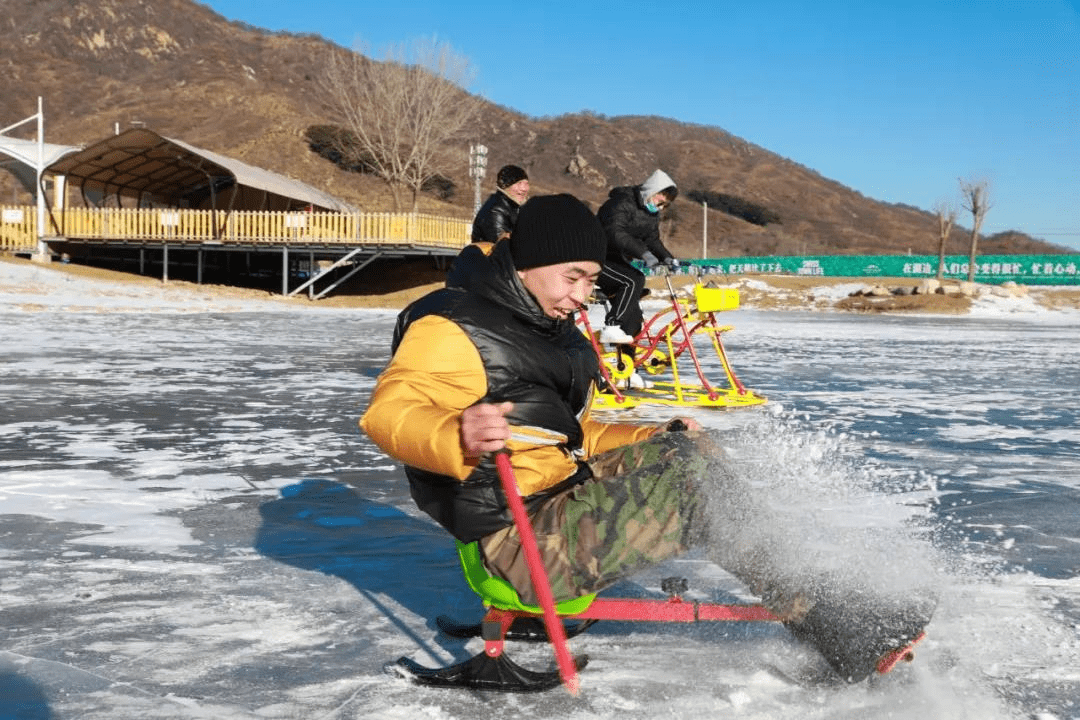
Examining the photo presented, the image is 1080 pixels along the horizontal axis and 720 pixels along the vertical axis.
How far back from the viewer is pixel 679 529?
244cm

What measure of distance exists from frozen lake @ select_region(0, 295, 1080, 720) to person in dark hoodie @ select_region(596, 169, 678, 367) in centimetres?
136

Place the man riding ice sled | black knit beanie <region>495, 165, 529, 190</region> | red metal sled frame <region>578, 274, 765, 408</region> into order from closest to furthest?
1. the man riding ice sled
2. black knit beanie <region>495, 165, 529, 190</region>
3. red metal sled frame <region>578, 274, 765, 408</region>

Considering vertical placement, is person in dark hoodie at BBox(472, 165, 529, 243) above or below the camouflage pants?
above

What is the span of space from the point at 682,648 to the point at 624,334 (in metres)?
6.10

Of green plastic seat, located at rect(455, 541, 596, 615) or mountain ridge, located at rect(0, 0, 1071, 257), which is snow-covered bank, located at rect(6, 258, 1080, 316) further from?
mountain ridge, located at rect(0, 0, 1071, 257)

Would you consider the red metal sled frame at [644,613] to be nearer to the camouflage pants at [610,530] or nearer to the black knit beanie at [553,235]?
the camouflage pants at [610,530]

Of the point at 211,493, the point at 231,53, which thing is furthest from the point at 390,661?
the point at 231,53

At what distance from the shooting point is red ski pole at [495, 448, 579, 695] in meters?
2.25

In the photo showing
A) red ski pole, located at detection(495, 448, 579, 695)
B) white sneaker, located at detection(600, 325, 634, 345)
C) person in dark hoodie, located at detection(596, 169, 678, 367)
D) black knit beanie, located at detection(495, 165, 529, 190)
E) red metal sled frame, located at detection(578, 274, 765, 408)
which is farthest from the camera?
white sneaker, located at detection(600, 325, 634, 345)

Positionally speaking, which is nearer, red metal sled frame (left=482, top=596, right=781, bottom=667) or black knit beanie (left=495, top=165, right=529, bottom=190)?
red metal sled frame (left=482, top=596, right=781, bottom=667)

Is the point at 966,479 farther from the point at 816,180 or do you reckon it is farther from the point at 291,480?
the point at 816,180

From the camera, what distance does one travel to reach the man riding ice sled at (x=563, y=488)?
236 centimetres

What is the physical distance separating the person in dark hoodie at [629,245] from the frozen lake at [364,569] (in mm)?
1361

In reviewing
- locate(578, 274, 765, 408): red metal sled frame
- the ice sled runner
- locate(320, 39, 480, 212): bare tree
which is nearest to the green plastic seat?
the ice sled runner
